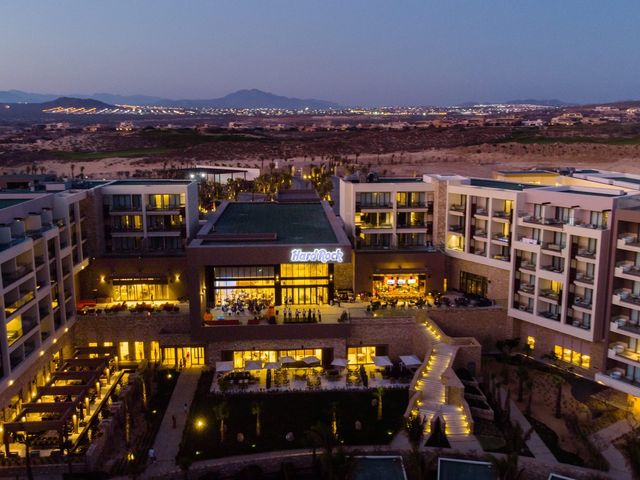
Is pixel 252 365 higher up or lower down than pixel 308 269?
lower down

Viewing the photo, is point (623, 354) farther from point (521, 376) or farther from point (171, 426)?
point (171, 426)

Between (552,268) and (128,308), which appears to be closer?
(552,268)

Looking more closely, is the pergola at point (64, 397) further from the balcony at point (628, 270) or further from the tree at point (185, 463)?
the balcony at point (628, 270)

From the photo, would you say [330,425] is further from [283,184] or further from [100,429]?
[283,184]

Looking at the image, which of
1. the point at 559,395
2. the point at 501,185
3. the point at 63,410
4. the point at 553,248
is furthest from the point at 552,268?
the point at 63,410

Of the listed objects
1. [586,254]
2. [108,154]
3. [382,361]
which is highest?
[586,254]

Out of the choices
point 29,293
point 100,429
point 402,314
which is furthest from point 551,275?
point 29,293
